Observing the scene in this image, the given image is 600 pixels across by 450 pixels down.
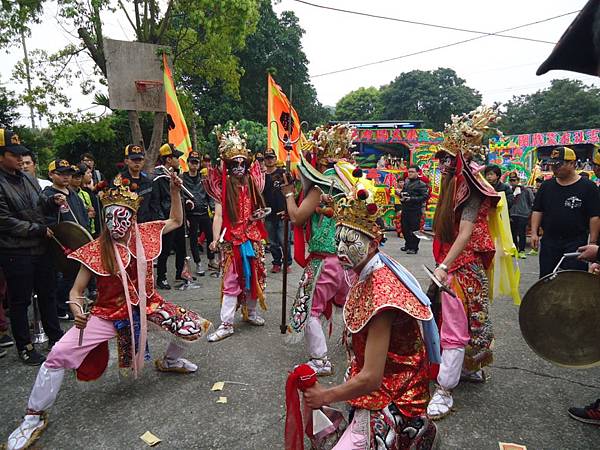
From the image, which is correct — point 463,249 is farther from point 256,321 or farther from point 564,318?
point 256,321

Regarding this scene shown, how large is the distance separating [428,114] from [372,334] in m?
48.9

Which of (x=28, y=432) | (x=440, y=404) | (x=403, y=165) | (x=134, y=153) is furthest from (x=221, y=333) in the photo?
(x=403, y=165)

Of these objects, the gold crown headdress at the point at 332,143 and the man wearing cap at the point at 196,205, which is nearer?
the gold crown headdress at the point at 332,143

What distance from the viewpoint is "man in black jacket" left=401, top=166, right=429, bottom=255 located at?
9.55 metres

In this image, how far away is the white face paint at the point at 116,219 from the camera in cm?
317

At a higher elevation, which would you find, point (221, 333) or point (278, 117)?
point (278, 117)

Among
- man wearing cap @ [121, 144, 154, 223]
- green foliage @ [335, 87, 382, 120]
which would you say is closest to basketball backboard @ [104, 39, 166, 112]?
man wearing cap @ [121, 144, 154, 223]

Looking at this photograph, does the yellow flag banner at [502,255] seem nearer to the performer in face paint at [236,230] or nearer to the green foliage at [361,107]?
the performer in face paint at [236,230]

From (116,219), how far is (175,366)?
4.98 feet

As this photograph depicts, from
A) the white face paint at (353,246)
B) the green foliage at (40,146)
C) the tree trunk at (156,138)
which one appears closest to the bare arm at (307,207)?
the white face paint at (353,246)

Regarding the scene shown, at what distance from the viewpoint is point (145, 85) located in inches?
372

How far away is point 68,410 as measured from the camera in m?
3.19

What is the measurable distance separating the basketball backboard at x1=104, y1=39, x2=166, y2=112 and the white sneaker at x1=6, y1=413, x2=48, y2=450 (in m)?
7.82

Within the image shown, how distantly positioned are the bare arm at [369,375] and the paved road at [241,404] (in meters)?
1.17
